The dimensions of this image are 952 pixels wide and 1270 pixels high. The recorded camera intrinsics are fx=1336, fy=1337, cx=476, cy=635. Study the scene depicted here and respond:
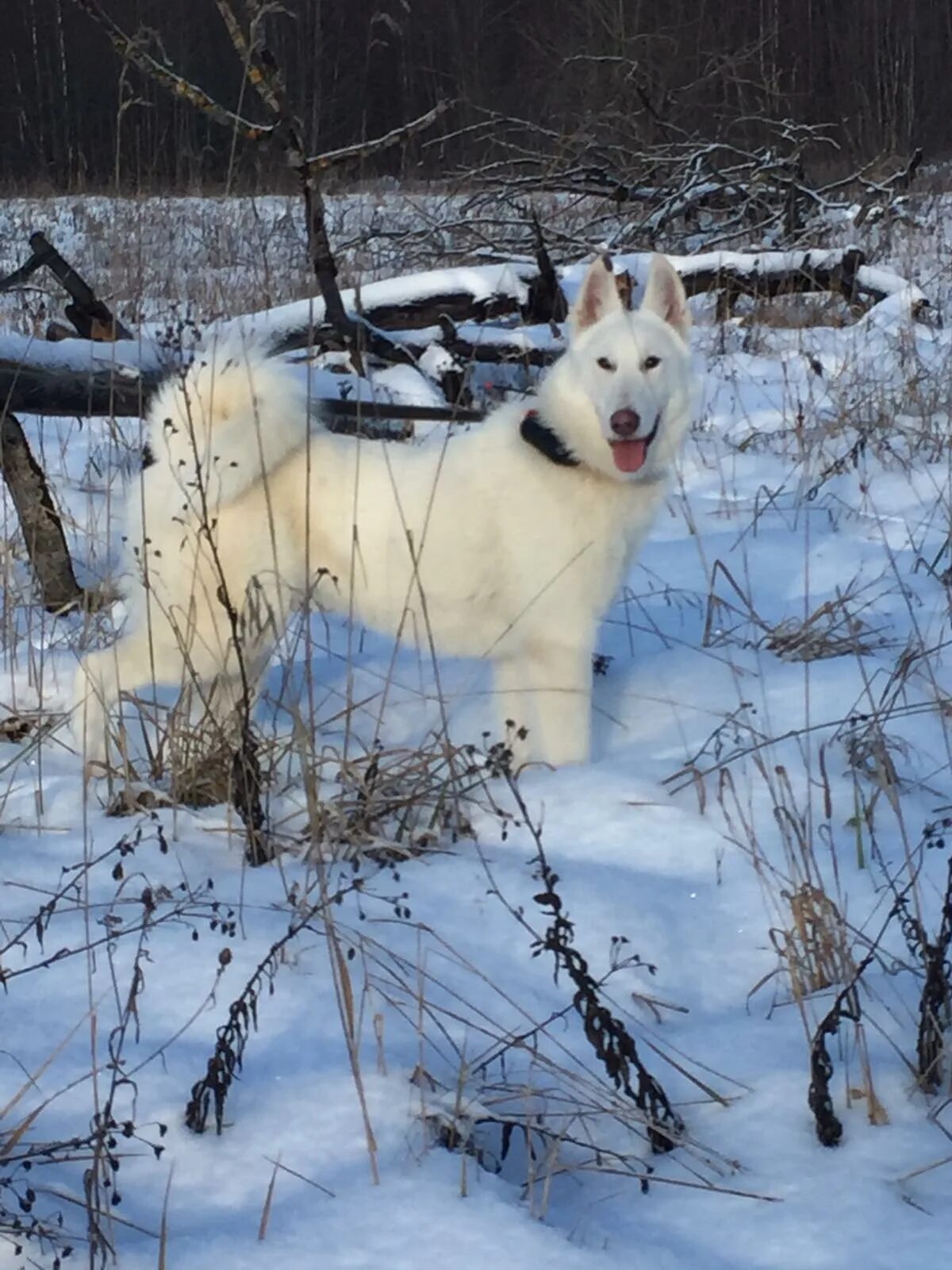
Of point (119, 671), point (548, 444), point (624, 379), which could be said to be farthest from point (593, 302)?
point (119, 671)

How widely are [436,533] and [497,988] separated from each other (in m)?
1.42

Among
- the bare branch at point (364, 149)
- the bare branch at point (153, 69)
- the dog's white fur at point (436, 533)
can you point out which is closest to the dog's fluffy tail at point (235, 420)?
the dog's white fur at point (436, 533)

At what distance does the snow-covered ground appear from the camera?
50.6 inches

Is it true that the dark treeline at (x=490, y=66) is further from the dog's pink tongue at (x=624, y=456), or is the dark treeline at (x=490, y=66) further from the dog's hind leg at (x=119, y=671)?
the dog's hind leg at (x=119, y=671)

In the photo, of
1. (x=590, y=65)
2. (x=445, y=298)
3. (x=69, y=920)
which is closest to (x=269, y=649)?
(x=69, y=920)

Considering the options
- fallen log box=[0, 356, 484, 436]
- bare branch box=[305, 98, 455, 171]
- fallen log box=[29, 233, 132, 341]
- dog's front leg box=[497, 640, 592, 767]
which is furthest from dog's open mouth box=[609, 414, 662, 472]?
fallen log box=[29, 233, 132, 341]

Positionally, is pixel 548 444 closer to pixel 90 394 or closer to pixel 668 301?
pixel 668 301

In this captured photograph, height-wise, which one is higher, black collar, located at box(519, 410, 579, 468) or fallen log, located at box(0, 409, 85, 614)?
black collar, located at box(519, 410, 579, 468)

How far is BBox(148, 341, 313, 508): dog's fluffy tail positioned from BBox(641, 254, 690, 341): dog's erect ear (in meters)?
0.89

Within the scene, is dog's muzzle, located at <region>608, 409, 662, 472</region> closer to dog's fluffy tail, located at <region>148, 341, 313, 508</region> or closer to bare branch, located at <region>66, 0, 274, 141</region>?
dog's fluffy tail, located at <region>148, 341, 313, 508</region>

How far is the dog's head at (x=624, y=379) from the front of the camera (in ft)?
9.33

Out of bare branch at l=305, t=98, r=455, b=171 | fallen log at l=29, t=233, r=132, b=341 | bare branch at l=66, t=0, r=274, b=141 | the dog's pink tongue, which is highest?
A: bare branch at l=66, t=0, r=274, b=141

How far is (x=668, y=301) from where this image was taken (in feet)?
10.2

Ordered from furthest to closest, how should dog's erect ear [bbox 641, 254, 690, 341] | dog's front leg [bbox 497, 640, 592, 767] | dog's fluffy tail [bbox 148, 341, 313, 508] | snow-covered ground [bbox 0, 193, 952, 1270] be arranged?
dog's erect ear [bbox 641, 254, 690, 341], dog's front leg [bbox 497, 640, 592, 767], dog's fluffy tail [bbox 148, 341, 313, 508], snow-covered ground [bbox 0, 193, 952, 1270]
